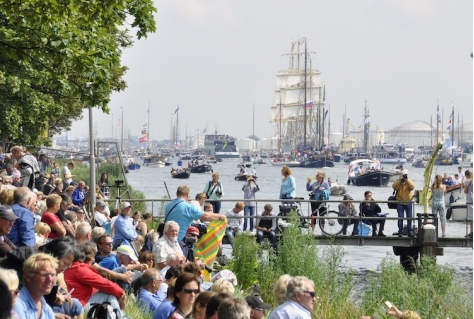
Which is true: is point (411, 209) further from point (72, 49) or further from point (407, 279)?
point (72, 49)

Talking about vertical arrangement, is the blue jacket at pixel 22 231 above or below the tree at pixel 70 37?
below

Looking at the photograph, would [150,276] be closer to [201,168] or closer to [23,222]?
[23,222]

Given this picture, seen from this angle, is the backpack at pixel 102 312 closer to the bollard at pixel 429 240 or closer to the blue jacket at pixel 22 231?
the blue jacket at pixel 22 231

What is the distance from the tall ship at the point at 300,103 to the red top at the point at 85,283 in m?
165

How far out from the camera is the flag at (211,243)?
1531cm

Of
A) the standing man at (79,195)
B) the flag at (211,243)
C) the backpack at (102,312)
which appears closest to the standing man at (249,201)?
the standing man at (79,195)

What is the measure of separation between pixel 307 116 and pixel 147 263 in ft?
573

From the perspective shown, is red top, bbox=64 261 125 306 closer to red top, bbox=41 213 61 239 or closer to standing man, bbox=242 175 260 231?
red top, bbox=41 213 61 239

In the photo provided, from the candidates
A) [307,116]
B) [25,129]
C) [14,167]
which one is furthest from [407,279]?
[307,116]

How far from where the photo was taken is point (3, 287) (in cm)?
575

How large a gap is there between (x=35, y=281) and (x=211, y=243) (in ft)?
25.8

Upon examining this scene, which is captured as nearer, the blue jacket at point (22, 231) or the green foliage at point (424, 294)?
the blue jacket at point (22, 231)

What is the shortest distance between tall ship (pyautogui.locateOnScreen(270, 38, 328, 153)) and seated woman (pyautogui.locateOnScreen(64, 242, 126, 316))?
542 ft

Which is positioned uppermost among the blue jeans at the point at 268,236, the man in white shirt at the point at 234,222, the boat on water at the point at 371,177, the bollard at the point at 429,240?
the man in white shirt at the point at 234,222
